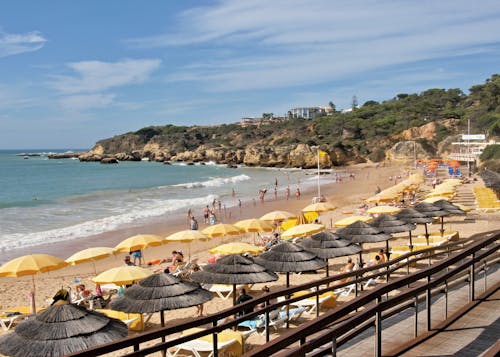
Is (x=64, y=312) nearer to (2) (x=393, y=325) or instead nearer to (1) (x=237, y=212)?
(2) (x=393, y=325)

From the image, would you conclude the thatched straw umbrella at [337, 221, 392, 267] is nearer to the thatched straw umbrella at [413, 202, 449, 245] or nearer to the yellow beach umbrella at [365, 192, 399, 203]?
the thatched straw umbrella at [413, 202, 449, 245]

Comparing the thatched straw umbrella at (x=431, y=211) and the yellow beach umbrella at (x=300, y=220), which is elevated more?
the thatched straw umbrella at (x=431, y=211)

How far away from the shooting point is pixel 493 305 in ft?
18.9

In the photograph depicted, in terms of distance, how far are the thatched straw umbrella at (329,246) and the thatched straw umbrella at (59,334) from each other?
5421 millimetres

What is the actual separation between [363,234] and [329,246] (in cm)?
174

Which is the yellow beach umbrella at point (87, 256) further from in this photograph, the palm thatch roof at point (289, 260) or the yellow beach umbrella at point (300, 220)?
the yellow beach umbrella at point (300, 220)

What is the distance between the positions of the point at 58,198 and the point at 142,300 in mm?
41535

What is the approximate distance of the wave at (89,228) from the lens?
75.5 feet

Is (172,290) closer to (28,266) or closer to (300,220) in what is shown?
(28,266)

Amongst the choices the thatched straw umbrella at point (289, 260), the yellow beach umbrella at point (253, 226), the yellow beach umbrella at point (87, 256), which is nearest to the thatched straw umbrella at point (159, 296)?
the thatched straw umbrella at point (289, 260)

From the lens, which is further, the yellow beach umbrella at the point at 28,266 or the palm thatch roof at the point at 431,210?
the palm thatch roof at the point at 431,210

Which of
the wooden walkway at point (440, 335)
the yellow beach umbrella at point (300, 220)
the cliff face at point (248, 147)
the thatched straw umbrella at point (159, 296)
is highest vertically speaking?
the cliff face at point (248, 147)

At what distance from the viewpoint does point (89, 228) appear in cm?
2606

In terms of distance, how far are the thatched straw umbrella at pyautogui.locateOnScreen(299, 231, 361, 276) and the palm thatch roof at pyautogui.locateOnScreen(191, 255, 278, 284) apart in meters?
1.95
